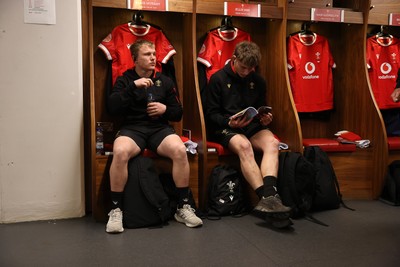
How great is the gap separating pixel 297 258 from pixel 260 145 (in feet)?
3.36

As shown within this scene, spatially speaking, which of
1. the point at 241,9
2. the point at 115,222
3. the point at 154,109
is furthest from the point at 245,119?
the point at 115,222

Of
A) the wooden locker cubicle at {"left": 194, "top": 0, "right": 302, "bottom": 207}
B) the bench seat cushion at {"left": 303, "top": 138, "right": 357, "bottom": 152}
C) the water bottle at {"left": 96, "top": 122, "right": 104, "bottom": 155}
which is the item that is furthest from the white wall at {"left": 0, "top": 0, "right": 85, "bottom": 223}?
the bench seat cushion at {"left": 303, "top": 138, "right": 357, "bottom": 152}

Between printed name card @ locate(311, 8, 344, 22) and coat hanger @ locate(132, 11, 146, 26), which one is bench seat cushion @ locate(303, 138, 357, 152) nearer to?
printed name card @ locate(311, 8, 344, 22)

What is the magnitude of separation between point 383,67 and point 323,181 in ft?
4.62

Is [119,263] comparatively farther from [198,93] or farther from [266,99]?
[266,99]

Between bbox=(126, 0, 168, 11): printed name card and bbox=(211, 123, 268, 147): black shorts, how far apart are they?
0.97 m

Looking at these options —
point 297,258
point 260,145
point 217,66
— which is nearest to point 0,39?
point 217,66

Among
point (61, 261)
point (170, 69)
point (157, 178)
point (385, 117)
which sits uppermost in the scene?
point (170, 69)

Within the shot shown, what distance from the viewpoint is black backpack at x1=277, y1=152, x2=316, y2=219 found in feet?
9.29

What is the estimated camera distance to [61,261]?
→ 2096mm

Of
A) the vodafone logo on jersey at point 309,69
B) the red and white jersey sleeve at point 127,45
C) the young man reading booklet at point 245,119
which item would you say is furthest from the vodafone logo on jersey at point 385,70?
the red and white jersey sleeve at point 127,45

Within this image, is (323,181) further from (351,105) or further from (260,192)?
(351,105)

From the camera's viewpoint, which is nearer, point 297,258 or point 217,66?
point 297,258

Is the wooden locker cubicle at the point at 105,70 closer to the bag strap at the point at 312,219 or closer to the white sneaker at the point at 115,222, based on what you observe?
the white sneaker at the point at 115,222
